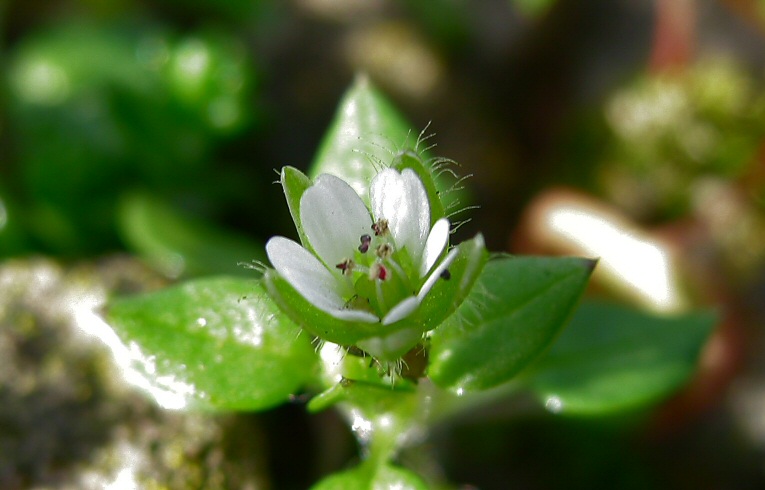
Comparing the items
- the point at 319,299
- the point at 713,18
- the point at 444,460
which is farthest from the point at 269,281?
the point at 713,18

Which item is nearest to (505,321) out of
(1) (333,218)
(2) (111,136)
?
(1) (333,218)

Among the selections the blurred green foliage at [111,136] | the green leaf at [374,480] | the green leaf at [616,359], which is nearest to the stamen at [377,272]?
the green leaf at [374,480]

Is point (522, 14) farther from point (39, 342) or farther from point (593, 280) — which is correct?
point (39, 342)

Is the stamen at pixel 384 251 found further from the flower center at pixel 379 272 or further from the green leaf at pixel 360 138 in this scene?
the green leaf at pixel 360 138

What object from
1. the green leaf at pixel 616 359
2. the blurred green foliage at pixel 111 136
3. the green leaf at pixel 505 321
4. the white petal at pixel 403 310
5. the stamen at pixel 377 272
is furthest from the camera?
the blurred green foliage at pixel 111 136

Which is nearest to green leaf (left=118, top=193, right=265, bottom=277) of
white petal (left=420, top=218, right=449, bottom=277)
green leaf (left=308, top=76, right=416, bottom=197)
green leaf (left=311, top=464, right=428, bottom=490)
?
green leaf (left=308, top=76, right=416, bottom=197)
